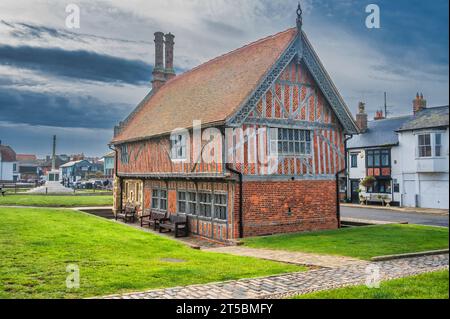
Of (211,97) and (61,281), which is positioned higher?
(211,97)

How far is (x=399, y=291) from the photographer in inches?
269

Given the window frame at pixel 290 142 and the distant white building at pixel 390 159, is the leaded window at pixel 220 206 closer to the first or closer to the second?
the window frame at pixel 290 142

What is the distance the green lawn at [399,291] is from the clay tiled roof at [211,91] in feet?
30.8

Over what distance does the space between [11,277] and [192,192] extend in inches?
457

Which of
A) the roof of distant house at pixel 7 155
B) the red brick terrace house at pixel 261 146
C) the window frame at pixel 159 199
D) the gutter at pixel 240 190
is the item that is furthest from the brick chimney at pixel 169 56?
the roof of distant house at pixel 7 155

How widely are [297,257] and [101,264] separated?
5.44m

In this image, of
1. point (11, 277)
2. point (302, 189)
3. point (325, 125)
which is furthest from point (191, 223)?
point (11, 277)

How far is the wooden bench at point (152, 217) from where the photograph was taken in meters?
20.9

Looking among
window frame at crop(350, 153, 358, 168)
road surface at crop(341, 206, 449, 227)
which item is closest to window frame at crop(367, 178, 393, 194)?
window frame at crop(350, 153, 358, 168)

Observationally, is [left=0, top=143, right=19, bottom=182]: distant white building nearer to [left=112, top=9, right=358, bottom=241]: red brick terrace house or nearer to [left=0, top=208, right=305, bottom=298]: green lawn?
[left=112, top=9, right=358, bottom=241]: red brick terrace house

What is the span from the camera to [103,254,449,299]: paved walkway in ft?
23.2

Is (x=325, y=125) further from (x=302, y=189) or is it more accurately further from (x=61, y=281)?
(x=61, y=281)

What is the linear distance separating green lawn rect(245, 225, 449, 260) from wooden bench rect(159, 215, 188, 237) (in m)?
4.66

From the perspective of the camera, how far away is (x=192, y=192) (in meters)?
19.4
